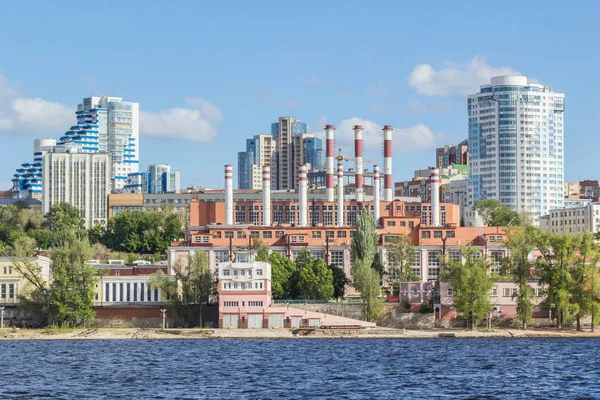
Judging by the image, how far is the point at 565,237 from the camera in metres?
127

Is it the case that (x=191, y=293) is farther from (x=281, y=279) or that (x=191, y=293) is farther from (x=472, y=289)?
(x=472, y=289)

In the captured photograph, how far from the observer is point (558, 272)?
124625 millimetres

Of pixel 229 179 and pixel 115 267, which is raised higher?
pixel 229 179

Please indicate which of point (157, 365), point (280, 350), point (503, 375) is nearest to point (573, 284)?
point (280, 350)

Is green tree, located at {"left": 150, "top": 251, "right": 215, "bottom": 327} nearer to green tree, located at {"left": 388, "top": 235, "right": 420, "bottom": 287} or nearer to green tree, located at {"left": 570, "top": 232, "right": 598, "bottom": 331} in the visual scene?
green tree, located at {"left": 388, "top": 235, "right": 420, "bottom": 287}

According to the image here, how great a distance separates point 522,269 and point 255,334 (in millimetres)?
27943

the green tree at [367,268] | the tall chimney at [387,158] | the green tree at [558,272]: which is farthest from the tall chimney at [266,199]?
the green tree at [558,272]

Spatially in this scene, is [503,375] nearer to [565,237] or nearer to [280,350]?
[280,350]

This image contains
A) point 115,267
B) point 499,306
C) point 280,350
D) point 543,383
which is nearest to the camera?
point 543,383

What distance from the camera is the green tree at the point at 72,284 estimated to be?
128125mm

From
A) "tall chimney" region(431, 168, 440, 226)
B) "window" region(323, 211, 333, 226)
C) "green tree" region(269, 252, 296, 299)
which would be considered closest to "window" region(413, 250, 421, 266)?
"tall chimney" region(431, 168, 440, 226)

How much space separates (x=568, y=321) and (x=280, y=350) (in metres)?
35.6

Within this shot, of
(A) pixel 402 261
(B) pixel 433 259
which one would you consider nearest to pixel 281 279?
(A) pixel 402 261

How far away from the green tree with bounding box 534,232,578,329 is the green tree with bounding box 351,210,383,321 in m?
17.9
